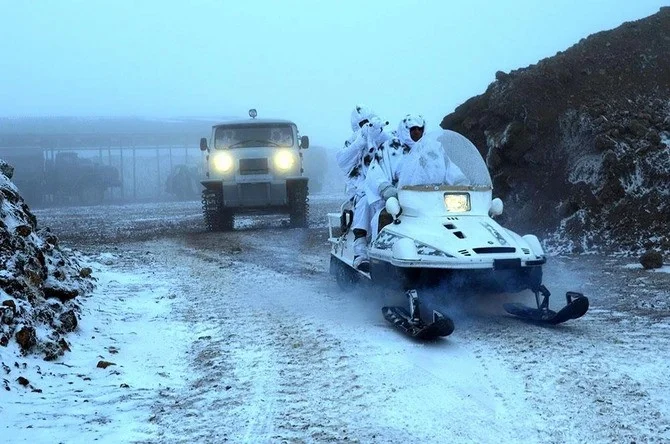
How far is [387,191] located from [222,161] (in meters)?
12.4

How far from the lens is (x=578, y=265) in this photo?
1166cm

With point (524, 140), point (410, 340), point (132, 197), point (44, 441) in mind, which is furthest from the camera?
point (132, 197)

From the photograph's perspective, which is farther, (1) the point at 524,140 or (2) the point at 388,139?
(1) the point at 524,140

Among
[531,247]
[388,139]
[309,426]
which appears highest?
[388,139]

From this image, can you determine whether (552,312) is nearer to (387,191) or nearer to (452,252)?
(452,252)

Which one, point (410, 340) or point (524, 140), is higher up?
point (524, 140)

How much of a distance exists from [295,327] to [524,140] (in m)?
8.72

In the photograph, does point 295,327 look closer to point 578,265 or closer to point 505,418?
point 505,418

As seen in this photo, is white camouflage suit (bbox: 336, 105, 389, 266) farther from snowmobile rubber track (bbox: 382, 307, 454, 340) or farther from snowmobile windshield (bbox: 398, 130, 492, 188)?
snowmobile rubber track (bbox: 382, 307, 454, 340)

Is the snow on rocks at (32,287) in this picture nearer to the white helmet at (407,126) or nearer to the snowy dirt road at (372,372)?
the snowy dirt road at (372,372)

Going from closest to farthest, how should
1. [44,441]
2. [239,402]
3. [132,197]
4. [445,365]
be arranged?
[44,441], [239,402], [445,365], [132,197]

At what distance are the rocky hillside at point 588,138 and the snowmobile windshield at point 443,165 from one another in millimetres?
4887

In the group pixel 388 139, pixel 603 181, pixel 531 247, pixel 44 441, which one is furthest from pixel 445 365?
pixel 603 181

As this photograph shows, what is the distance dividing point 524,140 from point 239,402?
1097cm
